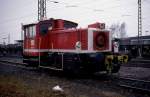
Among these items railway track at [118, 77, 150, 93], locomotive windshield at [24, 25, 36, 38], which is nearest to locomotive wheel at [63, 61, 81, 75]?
railway track at [118, 77, 150, 93]

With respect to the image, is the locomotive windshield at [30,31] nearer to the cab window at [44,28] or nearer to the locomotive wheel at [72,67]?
the cab window at [44,28]

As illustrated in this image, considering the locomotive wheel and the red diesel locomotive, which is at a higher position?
the red diesel locomotive

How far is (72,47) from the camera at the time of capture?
12.1 metres

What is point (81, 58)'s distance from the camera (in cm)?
1148

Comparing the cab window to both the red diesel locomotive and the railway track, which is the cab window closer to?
the red diesel locomotive

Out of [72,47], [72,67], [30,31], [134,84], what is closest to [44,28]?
[30,31]

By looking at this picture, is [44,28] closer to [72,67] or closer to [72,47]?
[72,47]

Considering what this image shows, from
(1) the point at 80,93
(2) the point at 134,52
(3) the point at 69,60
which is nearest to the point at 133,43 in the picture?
(2) the point at 134,52

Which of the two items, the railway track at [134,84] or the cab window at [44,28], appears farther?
the cab window at [44,28]

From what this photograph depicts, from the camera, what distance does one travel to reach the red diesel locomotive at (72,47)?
1149 centimetres

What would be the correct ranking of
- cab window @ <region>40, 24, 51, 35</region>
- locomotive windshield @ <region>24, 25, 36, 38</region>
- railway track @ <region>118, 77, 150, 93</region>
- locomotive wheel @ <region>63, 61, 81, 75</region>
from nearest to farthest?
railway track @ <region>118, 77, 150, 93</region> → locomotive wheel @ <region>63, 61, 81, 75</region> → cab window @ <region>40, 24, 51, 35</region> → locomotive windshield @ <region>24, 25, 36, 38</region>

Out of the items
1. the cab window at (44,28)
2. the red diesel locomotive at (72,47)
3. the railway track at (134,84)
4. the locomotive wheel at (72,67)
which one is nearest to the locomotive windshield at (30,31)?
the red diesel locomotive at (72,47)

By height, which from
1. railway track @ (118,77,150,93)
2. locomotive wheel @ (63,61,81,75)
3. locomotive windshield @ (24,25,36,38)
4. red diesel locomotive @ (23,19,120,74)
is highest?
locomotive windshield @ (24,25,36,38)

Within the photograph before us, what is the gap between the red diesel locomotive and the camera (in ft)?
37.7
